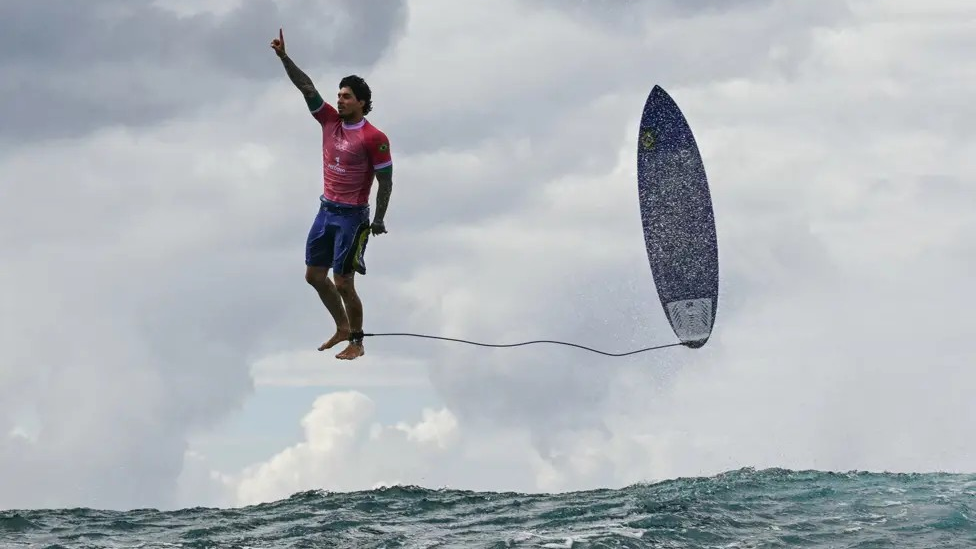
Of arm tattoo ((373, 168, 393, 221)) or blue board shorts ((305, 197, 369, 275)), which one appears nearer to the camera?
arm tattoo ((373, 168, 393, 221))

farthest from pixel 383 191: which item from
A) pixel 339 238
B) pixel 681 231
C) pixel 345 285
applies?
pixel 681 231

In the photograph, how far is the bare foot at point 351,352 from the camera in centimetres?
1641

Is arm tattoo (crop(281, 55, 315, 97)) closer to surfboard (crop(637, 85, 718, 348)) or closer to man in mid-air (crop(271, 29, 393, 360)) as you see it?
man in mid-air (crop(271, 29, 393, 360))

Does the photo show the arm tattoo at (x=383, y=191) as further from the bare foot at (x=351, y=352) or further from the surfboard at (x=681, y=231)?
the surfboard at (x=681, y=231)

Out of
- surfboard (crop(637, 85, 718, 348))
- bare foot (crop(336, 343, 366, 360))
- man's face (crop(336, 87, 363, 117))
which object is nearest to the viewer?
man's face (crop(336, 87, 363, 117))

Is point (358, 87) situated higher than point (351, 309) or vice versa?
point (358, 87)

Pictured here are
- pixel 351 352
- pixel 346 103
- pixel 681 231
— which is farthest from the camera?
pixel 681 231

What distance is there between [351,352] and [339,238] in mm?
1876

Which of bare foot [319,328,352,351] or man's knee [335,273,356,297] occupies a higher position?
man's knee [335,273,356,297]

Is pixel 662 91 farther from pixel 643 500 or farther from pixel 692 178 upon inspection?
pixel 643 500

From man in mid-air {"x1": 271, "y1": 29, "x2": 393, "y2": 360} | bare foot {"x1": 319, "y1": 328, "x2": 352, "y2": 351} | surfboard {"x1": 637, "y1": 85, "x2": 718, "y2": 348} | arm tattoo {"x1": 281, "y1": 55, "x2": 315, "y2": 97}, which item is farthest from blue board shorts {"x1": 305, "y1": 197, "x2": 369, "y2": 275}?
surfboard {"x1": 637, "y1": 85, "x2": 718, "y2": 348}

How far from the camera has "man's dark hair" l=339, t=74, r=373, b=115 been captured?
15419 mm

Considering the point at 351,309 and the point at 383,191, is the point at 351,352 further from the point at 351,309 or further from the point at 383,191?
the point at 383,191

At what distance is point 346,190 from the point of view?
51.3 ft
